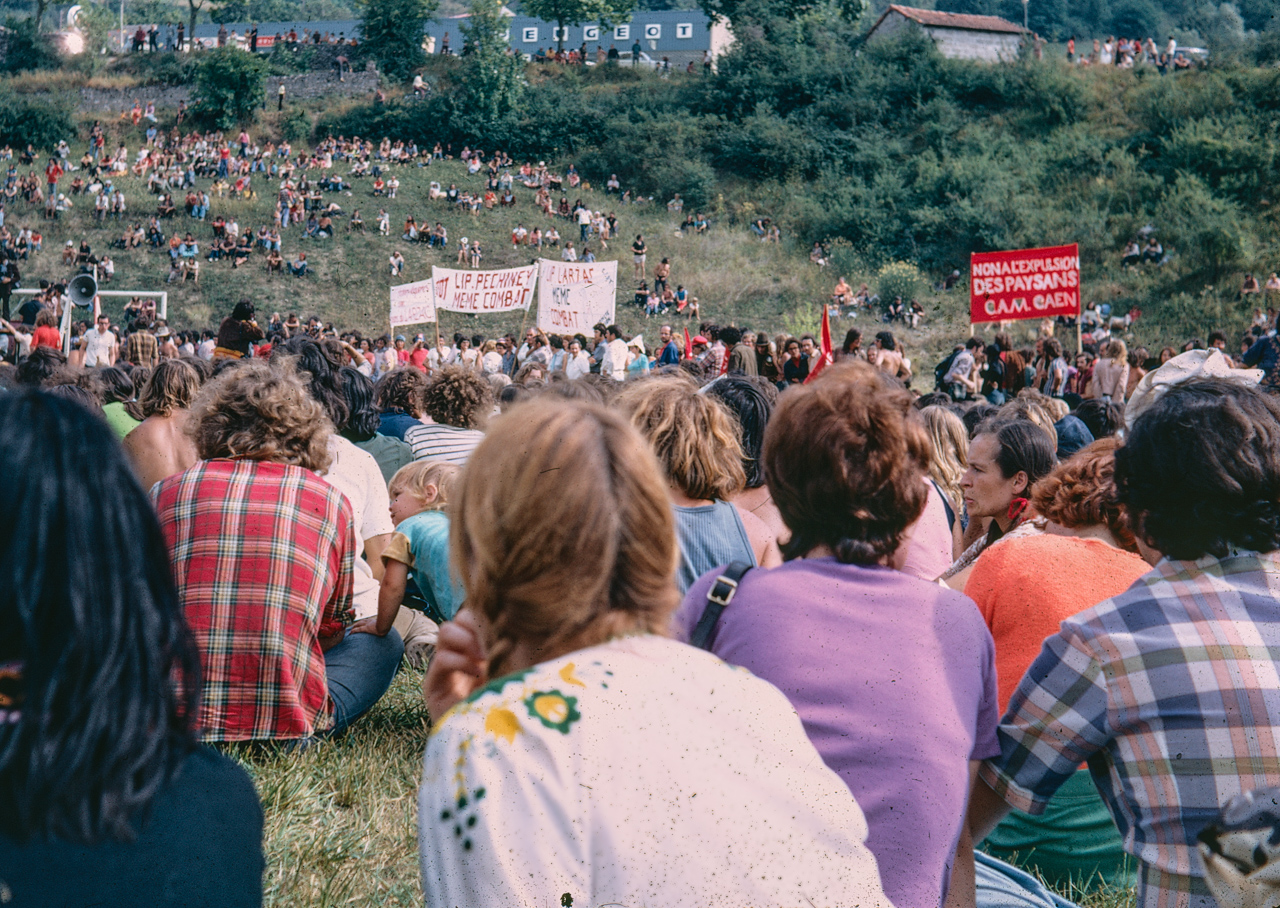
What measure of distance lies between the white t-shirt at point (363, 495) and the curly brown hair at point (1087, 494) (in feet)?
7.14

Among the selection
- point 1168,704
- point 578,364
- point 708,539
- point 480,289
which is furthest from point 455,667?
point 480,289

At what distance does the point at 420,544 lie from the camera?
3688mm

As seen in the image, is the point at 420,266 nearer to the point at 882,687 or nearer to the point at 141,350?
the point at 141,350

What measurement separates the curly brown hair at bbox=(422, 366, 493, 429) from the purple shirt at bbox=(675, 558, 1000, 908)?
13.1ft

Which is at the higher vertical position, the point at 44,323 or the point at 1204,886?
the point at 1204,886

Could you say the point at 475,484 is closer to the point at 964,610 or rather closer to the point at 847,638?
the point at 847,638

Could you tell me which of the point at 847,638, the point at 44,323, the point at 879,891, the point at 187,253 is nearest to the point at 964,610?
the point at 847,638

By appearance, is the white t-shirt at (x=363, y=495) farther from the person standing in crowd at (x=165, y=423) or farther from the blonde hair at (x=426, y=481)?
the person standing in crowd at (x=165, y=423)

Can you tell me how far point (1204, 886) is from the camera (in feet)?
5.69

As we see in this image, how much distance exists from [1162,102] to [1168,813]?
44313mm

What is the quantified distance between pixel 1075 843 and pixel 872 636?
1164mm

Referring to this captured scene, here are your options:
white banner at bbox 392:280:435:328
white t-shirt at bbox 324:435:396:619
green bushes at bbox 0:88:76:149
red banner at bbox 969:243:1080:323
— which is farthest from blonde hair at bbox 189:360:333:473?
green bushes at bbox 0:88:76:149

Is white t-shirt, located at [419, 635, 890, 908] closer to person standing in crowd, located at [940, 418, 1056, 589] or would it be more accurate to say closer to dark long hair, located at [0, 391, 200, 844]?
dark long hair, located at [0, 391, 200, 844]

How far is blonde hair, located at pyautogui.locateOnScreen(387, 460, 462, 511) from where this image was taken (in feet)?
13.0
